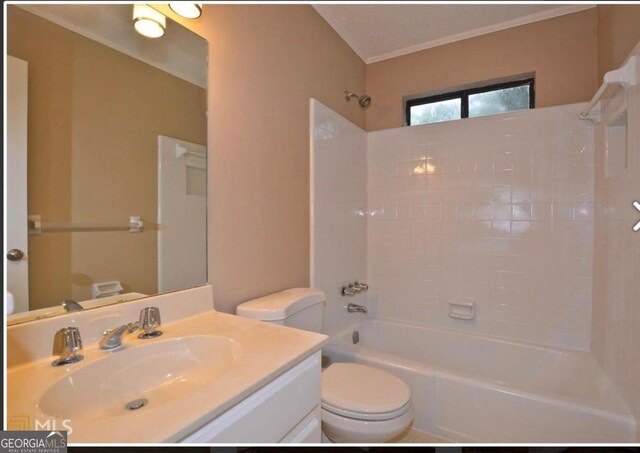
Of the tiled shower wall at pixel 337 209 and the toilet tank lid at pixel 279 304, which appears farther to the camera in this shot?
the tiled shower wall at pixel 337 209

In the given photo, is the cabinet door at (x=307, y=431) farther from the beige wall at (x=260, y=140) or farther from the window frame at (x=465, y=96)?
the window frame at (x=465, y=96)

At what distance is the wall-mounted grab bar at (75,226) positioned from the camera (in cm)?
80

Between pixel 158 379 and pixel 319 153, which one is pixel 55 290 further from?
pixel 319 153

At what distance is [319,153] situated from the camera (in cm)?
188

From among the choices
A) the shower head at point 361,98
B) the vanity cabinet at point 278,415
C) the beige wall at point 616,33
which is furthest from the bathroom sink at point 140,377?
the beige wall at point 616,33

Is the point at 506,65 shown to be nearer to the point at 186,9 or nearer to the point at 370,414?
the point at 186,9

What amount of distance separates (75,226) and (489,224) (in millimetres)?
2200

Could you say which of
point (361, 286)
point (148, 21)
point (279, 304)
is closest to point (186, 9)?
point (148, 21)

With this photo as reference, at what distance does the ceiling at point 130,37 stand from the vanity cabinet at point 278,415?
110 cm

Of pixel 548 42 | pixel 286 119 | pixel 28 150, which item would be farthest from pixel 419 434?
pixel 548 42

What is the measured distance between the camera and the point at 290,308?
52.4 inches

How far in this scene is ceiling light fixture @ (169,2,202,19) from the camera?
1075 millimetres

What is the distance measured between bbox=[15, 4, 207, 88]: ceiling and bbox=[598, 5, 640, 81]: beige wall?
176cm

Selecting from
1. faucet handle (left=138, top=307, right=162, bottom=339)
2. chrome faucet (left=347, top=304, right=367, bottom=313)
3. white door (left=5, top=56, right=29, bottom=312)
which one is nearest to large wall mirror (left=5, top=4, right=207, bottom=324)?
white door (left=5, top=56, right=29, bottom=312)
